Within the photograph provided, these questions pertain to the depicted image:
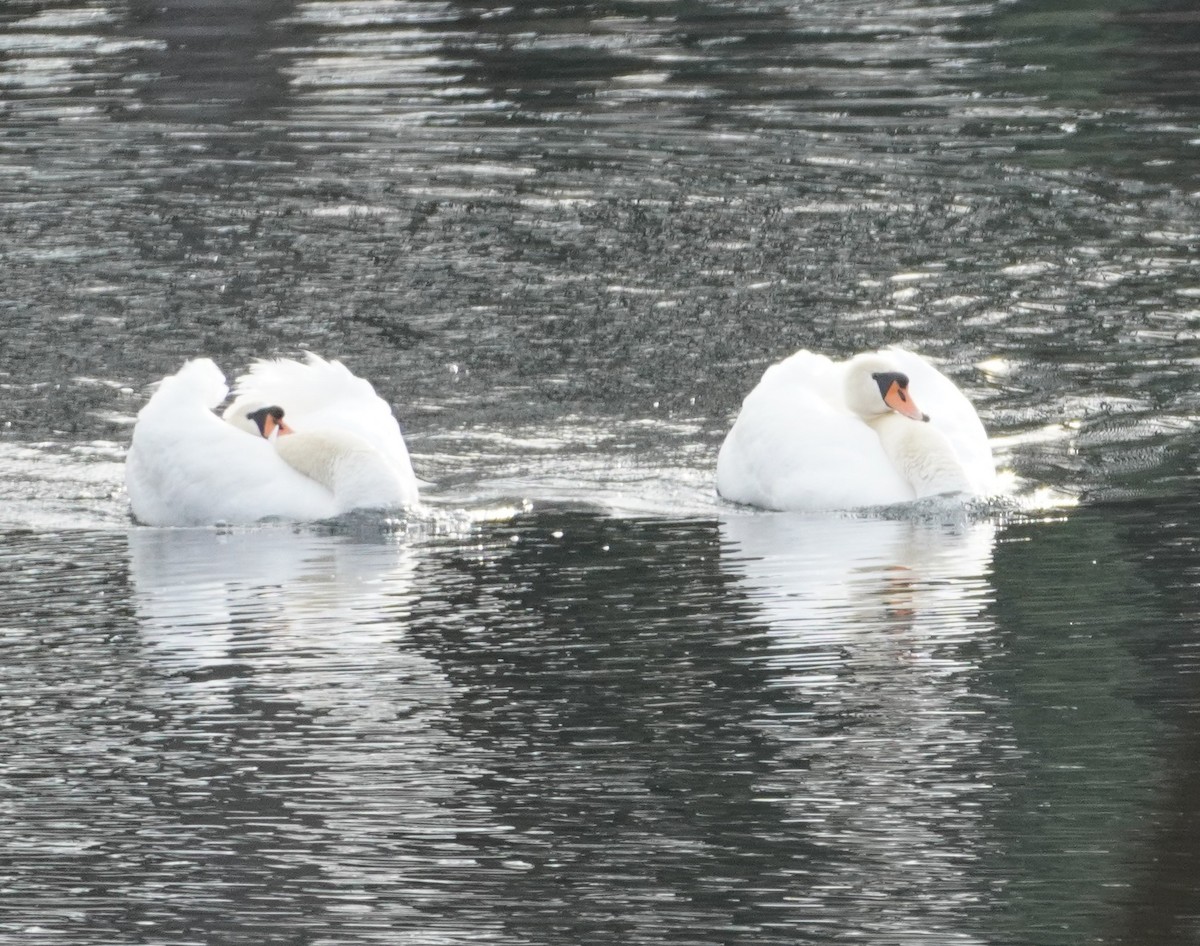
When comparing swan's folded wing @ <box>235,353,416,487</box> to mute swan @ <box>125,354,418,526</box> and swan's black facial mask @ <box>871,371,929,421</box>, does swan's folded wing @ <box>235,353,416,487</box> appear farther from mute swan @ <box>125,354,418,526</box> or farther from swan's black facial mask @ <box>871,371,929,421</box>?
swan's black facial mask @ <box>871,371,929,421</box>

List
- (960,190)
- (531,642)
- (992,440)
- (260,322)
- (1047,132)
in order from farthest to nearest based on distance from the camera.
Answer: (1047,132)
(960,190)
(260,322)
(992,440)
(531,642)

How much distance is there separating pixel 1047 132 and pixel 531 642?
12642mm

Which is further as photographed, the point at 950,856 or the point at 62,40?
the point at 62,40

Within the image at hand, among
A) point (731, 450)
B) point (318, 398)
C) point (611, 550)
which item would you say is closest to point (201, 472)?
point (318, 398)

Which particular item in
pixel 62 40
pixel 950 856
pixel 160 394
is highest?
pixel 62 40

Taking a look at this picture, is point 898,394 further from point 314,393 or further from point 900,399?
point 314,393

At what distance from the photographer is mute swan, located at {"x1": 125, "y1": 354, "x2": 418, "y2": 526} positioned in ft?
37.4

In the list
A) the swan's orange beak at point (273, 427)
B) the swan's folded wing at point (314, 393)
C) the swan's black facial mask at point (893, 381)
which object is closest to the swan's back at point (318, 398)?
the swan's folded wing at point (314, 393)

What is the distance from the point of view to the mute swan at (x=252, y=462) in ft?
37.4

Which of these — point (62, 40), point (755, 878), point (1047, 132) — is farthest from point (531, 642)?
point (62, 40)

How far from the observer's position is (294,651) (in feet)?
29.9

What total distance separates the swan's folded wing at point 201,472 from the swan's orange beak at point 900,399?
2.61m

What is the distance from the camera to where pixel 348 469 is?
37.4 ft

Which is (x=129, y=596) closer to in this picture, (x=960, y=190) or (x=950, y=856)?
(x=950, y=856)
